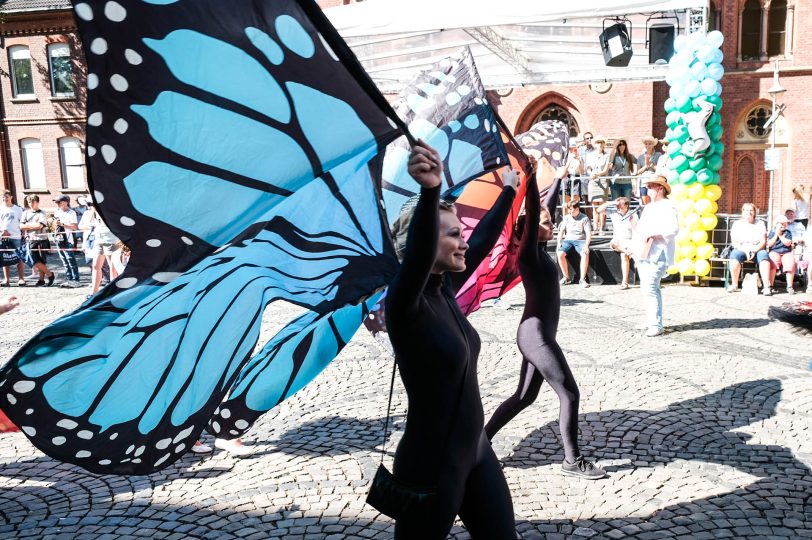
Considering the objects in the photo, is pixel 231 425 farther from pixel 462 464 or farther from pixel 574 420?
pixel 574 420

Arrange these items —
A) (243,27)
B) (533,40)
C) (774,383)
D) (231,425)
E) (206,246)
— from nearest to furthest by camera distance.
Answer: (243,27)
(206,246)
(231,425)
(774,383)
(533,40)

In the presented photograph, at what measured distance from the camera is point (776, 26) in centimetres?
2744

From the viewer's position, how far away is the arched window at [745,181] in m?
28.4

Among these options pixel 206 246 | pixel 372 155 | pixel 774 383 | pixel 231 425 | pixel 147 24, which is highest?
pixel 147 24

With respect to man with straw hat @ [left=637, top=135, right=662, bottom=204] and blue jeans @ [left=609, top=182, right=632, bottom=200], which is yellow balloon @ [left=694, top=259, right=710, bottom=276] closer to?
blue jeans @ [left=609, top=182, right=632, bottom=200]

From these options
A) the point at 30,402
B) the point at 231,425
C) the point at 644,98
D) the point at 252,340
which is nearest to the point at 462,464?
the point at 252,340

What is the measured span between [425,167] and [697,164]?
36.8ft

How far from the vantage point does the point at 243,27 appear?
2221 mm

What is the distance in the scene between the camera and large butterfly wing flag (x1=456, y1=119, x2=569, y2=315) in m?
4.28

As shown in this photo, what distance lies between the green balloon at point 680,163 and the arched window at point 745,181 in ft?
61.1

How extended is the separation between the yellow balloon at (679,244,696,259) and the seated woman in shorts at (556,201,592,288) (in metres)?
1.63

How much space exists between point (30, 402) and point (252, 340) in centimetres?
80

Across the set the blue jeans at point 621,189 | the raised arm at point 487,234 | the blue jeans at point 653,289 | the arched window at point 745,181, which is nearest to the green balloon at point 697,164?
the blue jeans at point 621,189

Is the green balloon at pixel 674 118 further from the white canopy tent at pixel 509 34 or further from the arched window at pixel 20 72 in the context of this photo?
the arched window at pixel 20 72
